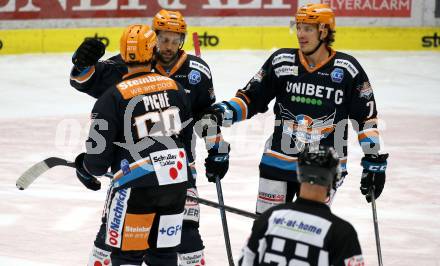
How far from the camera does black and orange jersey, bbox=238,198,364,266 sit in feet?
11.8

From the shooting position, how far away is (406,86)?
13.6 meters

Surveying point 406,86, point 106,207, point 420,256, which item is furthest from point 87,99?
point 106,207

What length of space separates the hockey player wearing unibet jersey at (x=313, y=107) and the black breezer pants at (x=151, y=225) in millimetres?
903

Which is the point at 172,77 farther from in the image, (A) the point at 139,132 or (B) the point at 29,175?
(A) the point at 139,132

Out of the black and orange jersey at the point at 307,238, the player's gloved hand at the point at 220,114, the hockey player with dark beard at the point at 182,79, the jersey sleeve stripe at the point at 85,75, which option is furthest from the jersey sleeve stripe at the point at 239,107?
the black and orange jersey at the point at 307,238

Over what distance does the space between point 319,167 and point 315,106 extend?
→ 2.01 metres

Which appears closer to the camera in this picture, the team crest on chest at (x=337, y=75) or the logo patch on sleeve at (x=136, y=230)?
the logo patch on sleeve at (x=136, y=230)

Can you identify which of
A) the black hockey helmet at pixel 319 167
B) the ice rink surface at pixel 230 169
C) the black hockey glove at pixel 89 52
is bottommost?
the ice rink surface at pixel 230 169

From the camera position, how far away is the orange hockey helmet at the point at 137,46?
484 centimetres

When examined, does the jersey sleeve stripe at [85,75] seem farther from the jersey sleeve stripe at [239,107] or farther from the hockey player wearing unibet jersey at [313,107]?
the jersey sleeve stripe at [239,107]

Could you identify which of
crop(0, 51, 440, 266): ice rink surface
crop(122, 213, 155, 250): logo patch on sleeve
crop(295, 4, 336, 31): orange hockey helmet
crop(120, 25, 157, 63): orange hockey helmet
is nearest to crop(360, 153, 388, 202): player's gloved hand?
crop(295, 4, 336, 31): orange hockey helmet

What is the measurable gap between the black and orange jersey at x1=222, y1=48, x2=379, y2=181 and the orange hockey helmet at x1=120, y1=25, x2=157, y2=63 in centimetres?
115

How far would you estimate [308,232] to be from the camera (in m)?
3.60

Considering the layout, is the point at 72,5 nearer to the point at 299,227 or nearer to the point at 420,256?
the point at 420,256
